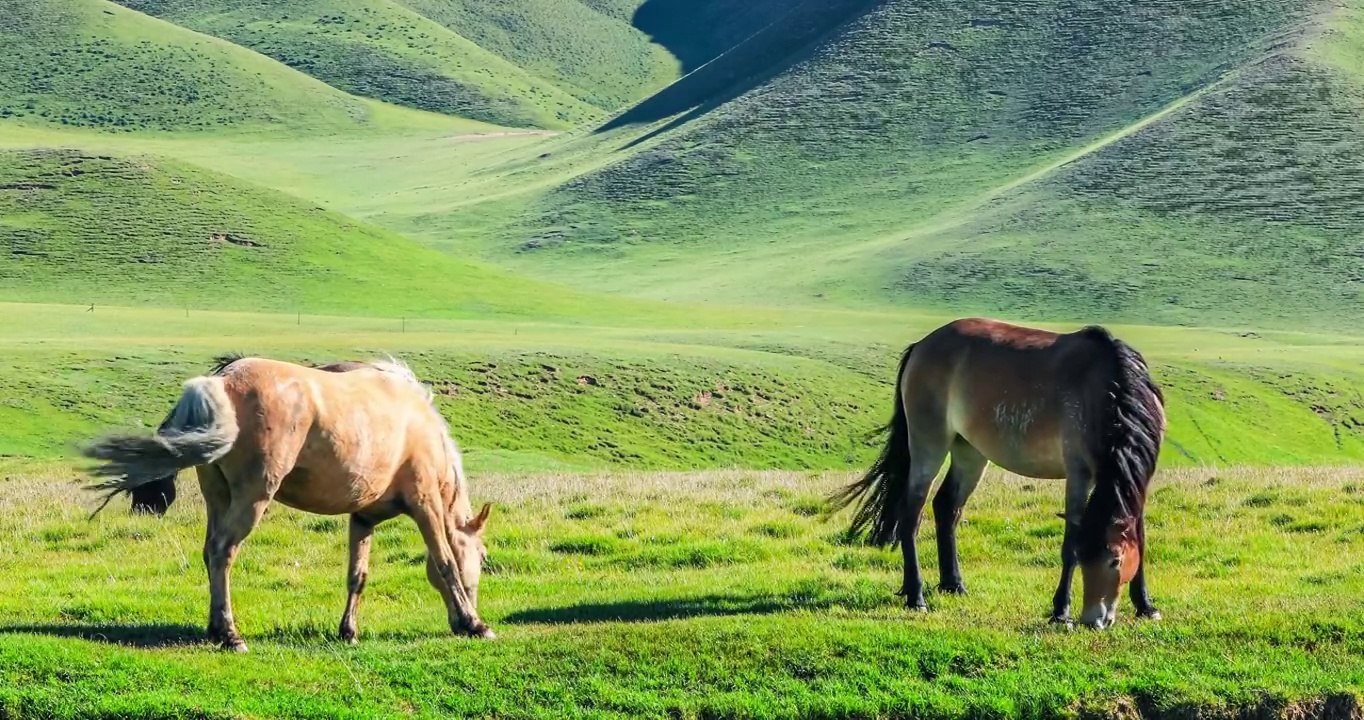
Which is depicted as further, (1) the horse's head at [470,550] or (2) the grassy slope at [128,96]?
(2) the grassy slope at [128,96]

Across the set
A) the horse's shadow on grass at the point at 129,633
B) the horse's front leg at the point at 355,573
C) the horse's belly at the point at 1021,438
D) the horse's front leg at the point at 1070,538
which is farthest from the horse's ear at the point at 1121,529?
the horse's shadow on grass at the point at 129,633

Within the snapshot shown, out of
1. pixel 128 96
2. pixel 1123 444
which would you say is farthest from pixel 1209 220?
pixel 128 96

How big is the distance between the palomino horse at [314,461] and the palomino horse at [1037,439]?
14.1ft

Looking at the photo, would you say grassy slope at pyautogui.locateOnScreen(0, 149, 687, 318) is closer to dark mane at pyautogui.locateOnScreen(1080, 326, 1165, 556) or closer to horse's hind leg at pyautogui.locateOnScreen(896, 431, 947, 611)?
horse's hind leg at pyautogui.locateOnScreen(896, 431, 947, 611)

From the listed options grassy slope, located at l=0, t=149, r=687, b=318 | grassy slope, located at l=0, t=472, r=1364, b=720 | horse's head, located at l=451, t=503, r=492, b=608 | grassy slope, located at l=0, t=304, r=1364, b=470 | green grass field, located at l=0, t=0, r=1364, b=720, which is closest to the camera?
grassy slope, located at l=0, t=472, r=1364, b=720

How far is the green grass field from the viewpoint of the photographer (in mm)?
11719

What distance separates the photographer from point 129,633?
12.5 meters

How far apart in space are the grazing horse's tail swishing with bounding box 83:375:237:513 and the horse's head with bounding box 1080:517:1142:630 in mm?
6956

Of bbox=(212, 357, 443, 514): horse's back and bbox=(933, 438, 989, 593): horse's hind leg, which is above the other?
bbox=(212, 357, 443, 514): horse's back

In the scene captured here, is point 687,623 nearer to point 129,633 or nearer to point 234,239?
point 129,633

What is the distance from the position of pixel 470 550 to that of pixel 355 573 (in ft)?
3.27

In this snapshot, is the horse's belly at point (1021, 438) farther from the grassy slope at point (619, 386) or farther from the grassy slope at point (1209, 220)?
the grassy slope at point (1209, 220)

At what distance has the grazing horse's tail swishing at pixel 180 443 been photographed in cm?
1133

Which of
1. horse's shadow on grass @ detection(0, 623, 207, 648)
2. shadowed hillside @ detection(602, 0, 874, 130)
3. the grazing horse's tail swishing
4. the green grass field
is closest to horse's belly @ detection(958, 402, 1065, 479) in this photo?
the green grass field
